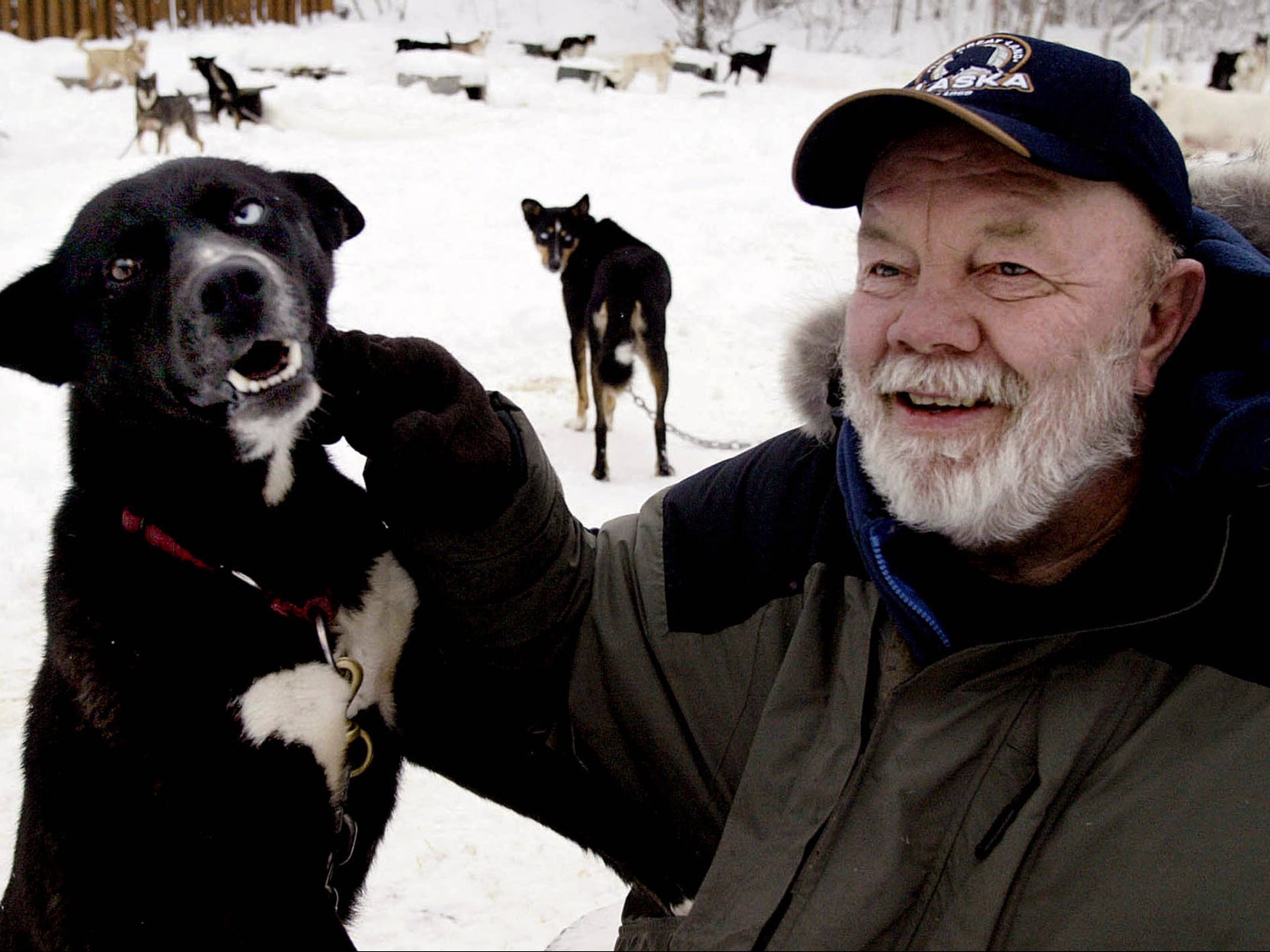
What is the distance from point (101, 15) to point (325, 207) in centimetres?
397

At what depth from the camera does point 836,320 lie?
191 cm

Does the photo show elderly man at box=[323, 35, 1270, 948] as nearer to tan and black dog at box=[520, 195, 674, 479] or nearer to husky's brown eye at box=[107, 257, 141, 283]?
husky's brown eye at box=[107, 257, 141, 283]

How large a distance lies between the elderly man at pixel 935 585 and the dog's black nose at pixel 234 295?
0.44 ft

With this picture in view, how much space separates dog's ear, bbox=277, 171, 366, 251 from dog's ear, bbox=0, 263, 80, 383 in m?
0.48

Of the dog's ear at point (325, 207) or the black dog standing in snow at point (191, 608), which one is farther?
the dog's ear at point (325, 207)

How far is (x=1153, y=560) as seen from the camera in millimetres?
1412

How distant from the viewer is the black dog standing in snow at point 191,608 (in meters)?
1.56

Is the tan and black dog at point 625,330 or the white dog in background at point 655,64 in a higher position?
the white dog in background at point 655,64

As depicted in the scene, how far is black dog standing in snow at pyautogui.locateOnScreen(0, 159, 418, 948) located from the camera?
156cm

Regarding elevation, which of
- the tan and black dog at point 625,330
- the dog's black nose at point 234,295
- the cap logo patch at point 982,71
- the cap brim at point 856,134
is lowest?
the tan and black dog at point 625,330

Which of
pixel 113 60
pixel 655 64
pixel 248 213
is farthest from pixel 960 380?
pixel 655 64

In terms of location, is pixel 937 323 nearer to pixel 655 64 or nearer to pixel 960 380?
pixel 960 380

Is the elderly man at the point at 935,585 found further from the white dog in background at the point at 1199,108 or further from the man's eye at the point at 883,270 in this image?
the white dog in background at the point at 1199,108

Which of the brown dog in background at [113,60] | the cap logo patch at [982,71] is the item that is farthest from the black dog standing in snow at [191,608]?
the brown dog in background at [113,60]
